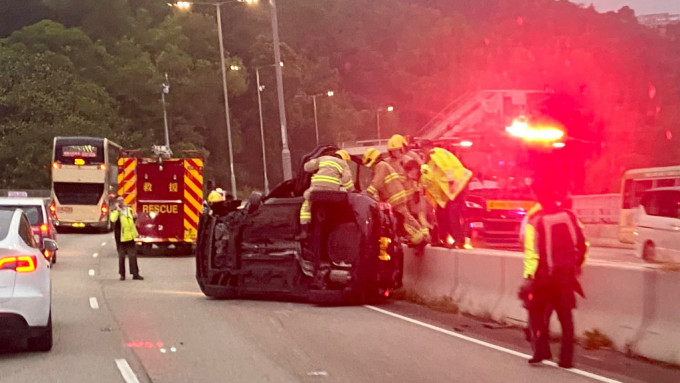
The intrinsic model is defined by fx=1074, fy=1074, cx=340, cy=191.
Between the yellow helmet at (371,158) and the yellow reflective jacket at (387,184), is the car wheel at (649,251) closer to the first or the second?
the yellow reflective jacket at (387,184)

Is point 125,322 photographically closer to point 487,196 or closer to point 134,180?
point 487,196

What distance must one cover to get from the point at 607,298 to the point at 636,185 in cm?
1748

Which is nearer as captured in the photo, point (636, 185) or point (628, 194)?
point (636, 185)

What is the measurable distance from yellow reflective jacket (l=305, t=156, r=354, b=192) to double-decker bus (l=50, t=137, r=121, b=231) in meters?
33.1

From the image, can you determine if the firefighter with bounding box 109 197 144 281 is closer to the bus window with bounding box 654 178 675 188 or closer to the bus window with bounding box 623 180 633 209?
the bus window with bounding box 654 178 675 188

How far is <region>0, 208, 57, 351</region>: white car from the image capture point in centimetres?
1085

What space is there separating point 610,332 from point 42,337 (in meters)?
5.95

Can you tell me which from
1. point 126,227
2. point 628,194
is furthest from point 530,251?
point 628,194

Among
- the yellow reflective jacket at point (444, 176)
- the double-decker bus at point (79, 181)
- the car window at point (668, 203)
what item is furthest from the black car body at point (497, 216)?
the double-decker bus at point (79, 181)

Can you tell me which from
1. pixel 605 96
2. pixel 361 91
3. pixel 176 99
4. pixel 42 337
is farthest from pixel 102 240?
pixel 361 91

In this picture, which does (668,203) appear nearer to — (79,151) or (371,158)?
(371,158)

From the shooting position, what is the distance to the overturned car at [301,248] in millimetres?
15156

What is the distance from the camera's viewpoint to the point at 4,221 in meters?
11.5

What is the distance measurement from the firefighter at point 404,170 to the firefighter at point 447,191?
15.6 inches
